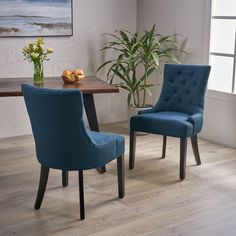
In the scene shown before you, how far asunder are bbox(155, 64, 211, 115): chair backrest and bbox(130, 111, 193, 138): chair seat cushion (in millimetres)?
134

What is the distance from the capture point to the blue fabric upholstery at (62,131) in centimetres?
271

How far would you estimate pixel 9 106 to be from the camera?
4.86m

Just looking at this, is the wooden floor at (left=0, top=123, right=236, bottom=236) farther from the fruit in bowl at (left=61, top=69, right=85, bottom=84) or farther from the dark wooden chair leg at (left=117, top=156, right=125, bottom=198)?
the fruit in bowl at (left=61, top=69, right=85, bottom=84)

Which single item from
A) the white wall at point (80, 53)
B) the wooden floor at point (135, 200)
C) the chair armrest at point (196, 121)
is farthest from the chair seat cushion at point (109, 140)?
the white wall at point (80, 53)

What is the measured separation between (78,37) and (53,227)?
282 cm

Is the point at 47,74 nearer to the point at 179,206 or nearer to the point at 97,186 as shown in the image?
the point at 97,186

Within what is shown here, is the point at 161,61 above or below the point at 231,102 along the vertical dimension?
above

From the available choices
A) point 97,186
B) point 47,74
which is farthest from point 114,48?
point 97,186

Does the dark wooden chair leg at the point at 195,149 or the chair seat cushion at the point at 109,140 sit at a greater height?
the chair seat cushion at the point at 109,140

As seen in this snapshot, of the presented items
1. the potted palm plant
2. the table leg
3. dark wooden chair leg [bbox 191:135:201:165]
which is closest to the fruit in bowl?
the table leg

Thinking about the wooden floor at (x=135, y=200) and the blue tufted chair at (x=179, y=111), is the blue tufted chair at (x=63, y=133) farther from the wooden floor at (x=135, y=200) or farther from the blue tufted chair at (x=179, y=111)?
the blue tufted chair at (x=179, y=111)

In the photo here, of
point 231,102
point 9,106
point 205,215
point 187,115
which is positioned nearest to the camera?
point 205,215

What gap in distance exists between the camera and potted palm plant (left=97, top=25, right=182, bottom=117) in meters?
4.82

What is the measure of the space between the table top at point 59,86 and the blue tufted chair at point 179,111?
0.44m
